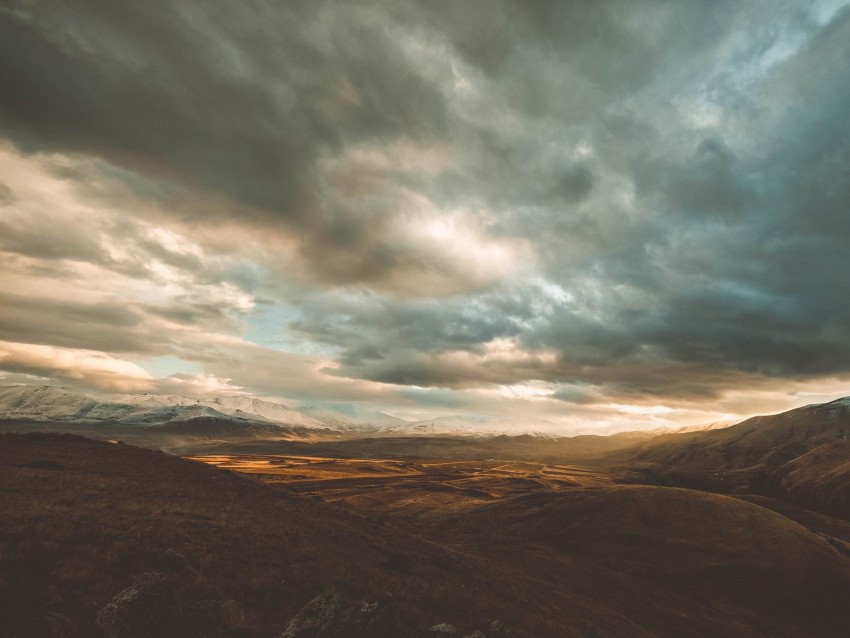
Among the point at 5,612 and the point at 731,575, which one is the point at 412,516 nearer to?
the point at 731,575

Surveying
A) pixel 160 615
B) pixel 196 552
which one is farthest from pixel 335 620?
pixel 196 552

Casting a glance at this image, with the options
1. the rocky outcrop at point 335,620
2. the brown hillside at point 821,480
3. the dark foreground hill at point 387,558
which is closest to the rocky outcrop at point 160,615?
the dark foreground hill at point 387,558

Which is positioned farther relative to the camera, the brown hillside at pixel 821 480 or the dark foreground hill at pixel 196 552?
the brown hillside at pixel 821 480

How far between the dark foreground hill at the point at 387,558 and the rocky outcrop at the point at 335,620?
1.14 feet

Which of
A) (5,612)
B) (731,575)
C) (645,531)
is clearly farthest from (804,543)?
(5,612)

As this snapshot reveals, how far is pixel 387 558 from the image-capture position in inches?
1200

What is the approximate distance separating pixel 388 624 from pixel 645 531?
55.8 m

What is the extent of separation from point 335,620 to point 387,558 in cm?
1354

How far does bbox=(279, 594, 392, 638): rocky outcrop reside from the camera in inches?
667

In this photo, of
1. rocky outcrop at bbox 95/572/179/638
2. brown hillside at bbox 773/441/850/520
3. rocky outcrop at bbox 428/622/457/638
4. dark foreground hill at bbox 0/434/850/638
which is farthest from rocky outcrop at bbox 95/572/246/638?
brown hillside at bbox 773/441/850/520

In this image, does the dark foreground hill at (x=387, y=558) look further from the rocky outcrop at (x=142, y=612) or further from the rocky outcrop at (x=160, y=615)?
the rocky outcrop at (x=142, y=612)

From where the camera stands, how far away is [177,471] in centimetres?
3959

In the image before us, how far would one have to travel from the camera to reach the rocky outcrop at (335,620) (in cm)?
1695

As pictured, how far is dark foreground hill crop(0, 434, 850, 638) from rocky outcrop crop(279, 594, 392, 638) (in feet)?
1.14
